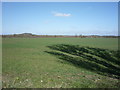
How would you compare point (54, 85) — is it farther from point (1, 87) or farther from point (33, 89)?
point (1, 87)

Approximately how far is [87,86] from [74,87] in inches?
24.5

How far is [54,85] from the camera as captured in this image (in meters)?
4.62

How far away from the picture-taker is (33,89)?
14.0ft

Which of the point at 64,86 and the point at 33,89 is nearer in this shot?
the point at 33,89

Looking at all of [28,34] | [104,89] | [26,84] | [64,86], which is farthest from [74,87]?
Result: [28,34]

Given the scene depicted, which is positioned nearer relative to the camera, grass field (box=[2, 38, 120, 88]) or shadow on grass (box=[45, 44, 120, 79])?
grass field (box=[2, 38, 120, 88])

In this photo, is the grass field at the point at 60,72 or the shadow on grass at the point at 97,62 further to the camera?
the shadow on grass at the point at 97,62

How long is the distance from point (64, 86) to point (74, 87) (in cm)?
45

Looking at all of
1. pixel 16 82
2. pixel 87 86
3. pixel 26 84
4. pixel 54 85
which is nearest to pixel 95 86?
pixel 87 86

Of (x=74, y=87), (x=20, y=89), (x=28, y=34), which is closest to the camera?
(x=20, y=89)

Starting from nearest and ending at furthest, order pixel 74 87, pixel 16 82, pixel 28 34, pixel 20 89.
Answer: 1. pixel 20 89
2. pixel 74 87
3. pixel 16 82
4. pixel 28 34

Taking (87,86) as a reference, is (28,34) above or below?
above

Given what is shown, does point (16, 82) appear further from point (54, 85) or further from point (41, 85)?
point (54, 85)

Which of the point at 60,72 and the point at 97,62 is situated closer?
the point at 60,72
